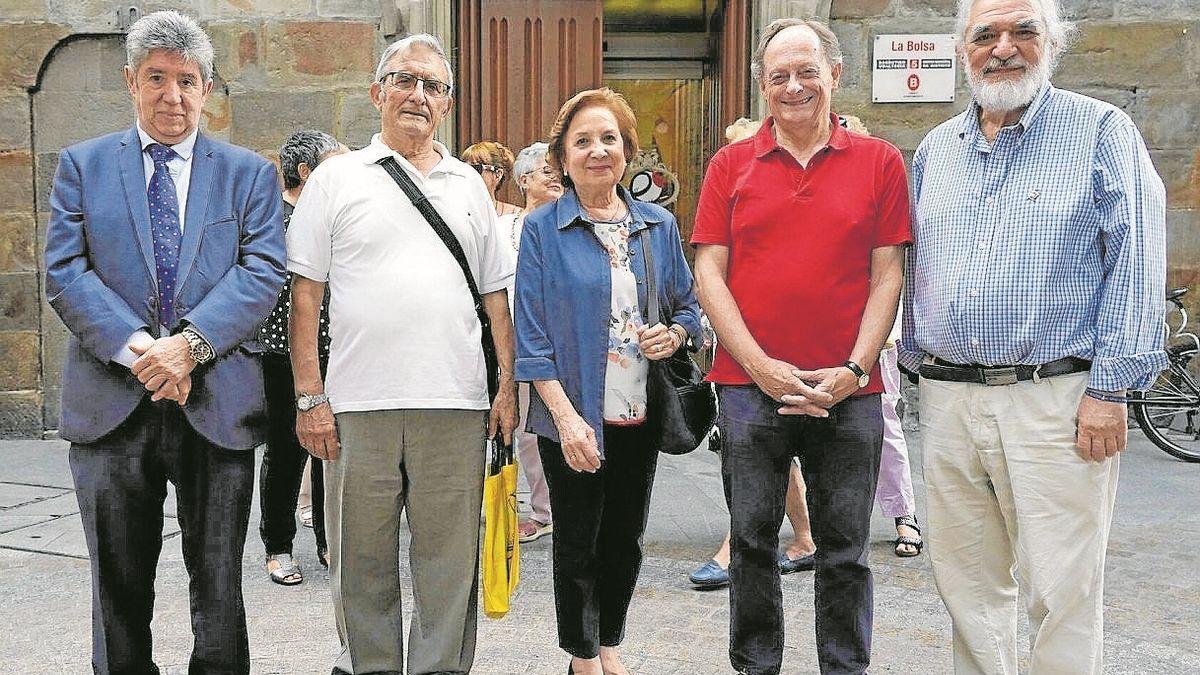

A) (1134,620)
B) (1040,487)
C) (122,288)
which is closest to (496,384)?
(122,288)

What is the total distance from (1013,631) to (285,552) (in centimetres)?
293

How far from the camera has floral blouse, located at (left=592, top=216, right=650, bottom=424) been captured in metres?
3.36

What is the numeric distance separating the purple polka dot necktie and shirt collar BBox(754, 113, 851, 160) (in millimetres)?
1587

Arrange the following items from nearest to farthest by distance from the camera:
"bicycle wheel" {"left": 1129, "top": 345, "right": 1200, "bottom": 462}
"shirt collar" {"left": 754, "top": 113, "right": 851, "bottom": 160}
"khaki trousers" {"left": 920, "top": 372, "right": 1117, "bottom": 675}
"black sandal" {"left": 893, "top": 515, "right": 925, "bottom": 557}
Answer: "khaki trousers" {"left": 920, "top": 372, "right": 1117, "bottom": 675} → "shirt collar" {"left": 754, "top": 113, "right": 851, "bottom": 160} → "black sandal" {"left": 893, "top": 515, "right": 925, "bottom": 557} → "bicycle wheel" {"left": 1129, "top": 345, "right": 1200, "bottom": 462}

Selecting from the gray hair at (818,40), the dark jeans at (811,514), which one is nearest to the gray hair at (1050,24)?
the gray hair at (818,40)

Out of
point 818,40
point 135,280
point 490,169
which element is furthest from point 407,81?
point 490,169

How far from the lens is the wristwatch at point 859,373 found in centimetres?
314

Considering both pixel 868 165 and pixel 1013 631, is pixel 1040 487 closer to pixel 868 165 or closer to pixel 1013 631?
pixel 1013 631

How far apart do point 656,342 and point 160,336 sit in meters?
1.34

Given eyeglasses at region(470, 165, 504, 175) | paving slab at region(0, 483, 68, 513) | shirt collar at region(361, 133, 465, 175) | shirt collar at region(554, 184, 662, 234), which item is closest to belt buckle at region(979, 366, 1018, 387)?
shirt collar at region(554, 184, 662, 234)

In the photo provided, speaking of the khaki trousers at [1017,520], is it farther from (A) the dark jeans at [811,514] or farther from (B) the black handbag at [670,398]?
(B) the black handbag at [670,398]

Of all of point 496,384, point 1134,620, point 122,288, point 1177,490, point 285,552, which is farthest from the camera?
point 1177,490

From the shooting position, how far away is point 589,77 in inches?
314

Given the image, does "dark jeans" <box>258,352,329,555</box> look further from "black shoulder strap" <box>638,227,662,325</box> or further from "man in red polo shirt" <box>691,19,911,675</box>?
"man in red polo shirt" <box>691,19,911,675</box>
